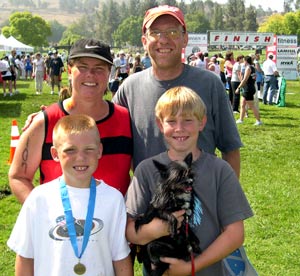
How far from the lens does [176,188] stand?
2.18 meters

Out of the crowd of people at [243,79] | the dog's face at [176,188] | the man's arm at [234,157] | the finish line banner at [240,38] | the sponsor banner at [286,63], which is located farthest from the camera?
the finish line banner at [240,38]

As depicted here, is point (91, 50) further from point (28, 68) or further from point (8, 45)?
point (8, 45)

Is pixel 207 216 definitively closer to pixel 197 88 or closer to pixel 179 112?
pixel 179 112

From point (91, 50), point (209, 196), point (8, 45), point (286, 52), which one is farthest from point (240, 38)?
point (209, 196)

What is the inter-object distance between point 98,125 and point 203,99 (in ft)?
2.08

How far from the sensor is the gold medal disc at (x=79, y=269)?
2332 mm

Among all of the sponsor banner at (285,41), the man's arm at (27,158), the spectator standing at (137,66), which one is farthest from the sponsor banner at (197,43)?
the man's arm at (27,158)

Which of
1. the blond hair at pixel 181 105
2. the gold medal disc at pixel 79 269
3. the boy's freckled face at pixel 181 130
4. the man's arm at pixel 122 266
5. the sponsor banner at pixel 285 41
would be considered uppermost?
the blond hair at pixel 181 105

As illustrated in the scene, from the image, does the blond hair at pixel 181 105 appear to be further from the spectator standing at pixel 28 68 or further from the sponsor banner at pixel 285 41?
the spectator standing at pixel 28 68

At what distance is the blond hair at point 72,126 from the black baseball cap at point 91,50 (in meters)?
0.42

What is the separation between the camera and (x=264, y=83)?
58.6ft

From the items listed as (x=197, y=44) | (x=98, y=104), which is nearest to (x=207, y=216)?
(x=98, y=104)

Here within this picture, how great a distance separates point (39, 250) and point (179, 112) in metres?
0.96

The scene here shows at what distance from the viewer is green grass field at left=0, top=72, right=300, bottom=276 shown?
4848mm
